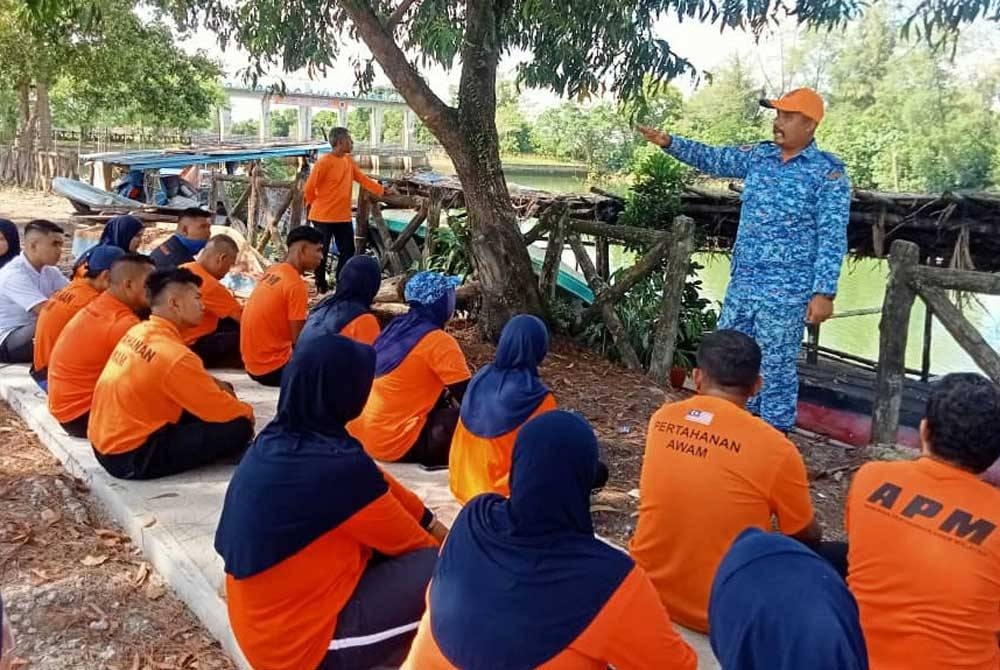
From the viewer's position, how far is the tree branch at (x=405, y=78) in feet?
20.3

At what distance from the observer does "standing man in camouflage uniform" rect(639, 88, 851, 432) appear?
4066 millimetres

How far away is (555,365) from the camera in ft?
21.2

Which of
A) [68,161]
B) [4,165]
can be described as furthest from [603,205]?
[4,165]

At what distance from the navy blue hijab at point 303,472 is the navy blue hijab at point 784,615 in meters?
1.30

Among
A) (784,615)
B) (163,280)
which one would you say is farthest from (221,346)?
(784,615)

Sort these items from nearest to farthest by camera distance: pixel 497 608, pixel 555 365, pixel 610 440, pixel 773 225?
pixel 497 608 → pixel 773 225 → pixel 610 440 → pixel 555 365

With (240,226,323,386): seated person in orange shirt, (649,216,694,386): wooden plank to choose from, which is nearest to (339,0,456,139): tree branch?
(240,226,323,386): seated person in orange shirt

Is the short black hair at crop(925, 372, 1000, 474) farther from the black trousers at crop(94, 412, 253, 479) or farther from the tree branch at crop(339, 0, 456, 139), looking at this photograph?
the tree branch at crop(339, 0, 456, 139)

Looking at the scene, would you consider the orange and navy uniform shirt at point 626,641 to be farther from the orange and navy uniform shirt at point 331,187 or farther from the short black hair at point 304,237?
the orange and navy uniform shirt at point 331,187

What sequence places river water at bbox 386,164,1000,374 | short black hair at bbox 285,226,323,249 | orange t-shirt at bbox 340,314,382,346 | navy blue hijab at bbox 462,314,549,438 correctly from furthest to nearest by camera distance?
river water at bbox 386,164,1000,374
short black hair at bbox 285,226,323,249
orange t-shirt at bbox 340,314,382,346
navy blue hijab at bbox 462,314,549,438

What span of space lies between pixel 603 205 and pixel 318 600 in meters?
7.06

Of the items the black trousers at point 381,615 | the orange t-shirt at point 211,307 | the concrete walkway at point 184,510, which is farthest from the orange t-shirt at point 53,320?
the black trousers at point 381,615

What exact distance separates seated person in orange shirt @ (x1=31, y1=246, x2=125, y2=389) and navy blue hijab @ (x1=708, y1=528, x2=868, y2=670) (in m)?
4.31

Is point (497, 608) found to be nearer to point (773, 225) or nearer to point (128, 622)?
point (128, 622)
